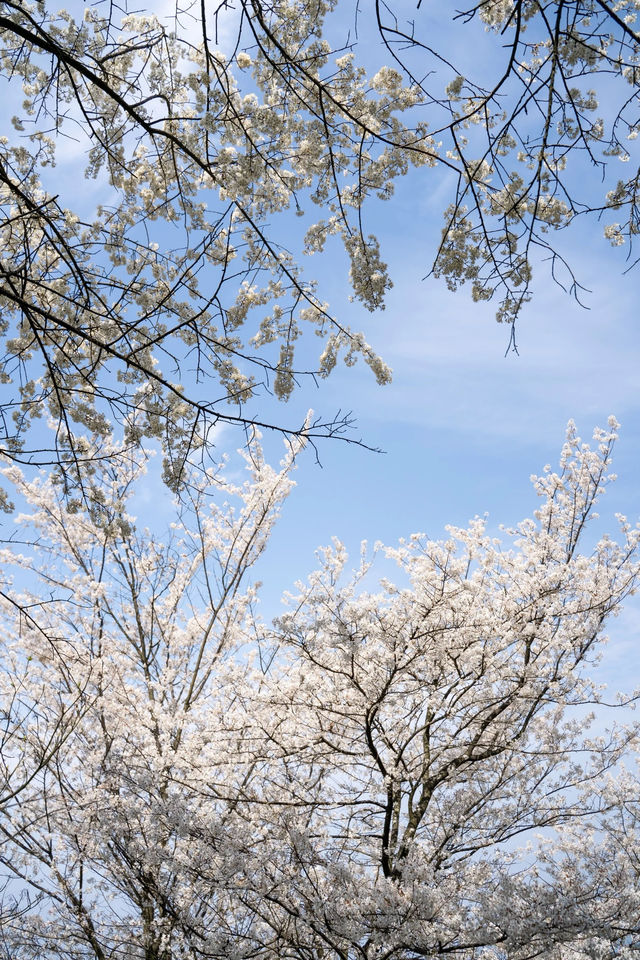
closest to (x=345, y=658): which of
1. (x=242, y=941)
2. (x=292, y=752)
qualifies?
(x=292, y=752)

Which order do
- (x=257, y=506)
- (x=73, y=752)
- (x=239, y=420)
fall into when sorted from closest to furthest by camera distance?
(x=239, y=420) → (x=73, y=752) → (x=257, y=506)

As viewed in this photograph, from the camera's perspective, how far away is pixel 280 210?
4203 millimetres

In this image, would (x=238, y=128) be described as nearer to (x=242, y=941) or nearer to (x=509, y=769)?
(x=509, y=769)

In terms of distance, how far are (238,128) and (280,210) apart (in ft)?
2.46

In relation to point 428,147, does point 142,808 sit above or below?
below

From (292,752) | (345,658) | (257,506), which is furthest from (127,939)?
(257,506)

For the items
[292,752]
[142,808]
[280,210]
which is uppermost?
[280,210]

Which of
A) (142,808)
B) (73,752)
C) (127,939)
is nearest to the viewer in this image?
(142,808)

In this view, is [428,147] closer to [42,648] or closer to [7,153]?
[7,153]

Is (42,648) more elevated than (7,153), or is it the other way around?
(7,153)

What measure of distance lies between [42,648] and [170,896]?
3.30 meters

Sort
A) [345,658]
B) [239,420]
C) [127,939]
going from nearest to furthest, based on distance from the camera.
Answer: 1. [239,420]
2. [345,658]
3. [127,939]

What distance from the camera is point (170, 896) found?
6508 mm

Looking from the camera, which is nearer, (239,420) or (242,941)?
(239,420)
